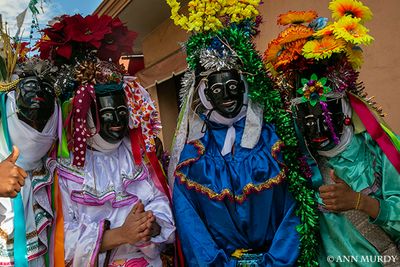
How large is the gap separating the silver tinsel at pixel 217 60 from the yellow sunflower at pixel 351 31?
1.97 ft

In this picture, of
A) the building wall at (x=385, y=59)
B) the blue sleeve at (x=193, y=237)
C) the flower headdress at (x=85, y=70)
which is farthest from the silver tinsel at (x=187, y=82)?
the building wall at (x=385, y=59)

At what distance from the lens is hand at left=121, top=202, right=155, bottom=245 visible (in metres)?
2.25

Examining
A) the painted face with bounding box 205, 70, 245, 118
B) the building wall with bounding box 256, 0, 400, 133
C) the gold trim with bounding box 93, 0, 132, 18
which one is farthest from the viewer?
the gold trim with bounding box 93, 0, 132, 18

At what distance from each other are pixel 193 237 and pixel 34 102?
1.13 meters

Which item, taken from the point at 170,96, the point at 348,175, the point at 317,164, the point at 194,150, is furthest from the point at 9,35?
the point at 170,96

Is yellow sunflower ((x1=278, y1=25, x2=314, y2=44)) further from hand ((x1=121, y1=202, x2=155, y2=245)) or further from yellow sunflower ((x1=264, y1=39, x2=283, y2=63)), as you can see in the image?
hand ((x1=121, y1=202, x2=155, y2=245))

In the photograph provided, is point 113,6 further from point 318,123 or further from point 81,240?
point 318,123

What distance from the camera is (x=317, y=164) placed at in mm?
2338

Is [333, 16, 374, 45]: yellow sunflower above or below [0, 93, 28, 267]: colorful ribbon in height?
above

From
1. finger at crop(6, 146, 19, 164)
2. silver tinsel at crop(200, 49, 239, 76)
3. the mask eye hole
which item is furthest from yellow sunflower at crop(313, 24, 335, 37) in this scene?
finger at crop(6, 146, 19, 164)

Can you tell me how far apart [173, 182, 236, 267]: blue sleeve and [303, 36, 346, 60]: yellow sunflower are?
1.03 meters

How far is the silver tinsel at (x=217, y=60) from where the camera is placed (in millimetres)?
2438

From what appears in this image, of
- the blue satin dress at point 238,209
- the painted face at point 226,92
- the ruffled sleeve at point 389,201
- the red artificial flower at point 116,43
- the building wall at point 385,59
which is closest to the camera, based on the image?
the ruffled sleeve at point 389,201

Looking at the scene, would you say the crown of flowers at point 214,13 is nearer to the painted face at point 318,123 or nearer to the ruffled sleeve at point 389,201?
the painted face at point 318,123
